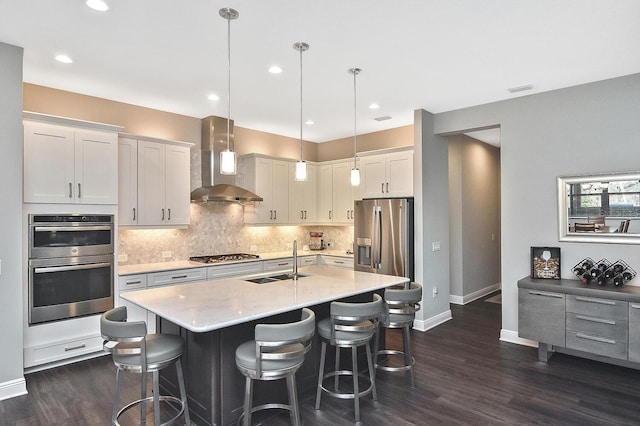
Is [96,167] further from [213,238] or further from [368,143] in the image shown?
[368,143]

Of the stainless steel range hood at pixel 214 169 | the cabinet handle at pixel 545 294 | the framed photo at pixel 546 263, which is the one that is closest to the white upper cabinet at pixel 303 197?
the stainless steel range hood at pixel 214 169

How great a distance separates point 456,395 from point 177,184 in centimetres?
404

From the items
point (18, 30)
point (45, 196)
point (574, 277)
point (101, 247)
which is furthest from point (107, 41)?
point (574, 277)

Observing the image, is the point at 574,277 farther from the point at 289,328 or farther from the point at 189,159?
the point at 189,159

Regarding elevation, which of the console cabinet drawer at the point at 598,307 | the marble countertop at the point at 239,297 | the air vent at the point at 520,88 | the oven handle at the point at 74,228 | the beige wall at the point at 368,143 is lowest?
the console cabinet drawer at the point at 598,307

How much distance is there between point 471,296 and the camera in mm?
6727

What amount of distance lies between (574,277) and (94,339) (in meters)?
5.26

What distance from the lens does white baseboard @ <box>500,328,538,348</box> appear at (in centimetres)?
439

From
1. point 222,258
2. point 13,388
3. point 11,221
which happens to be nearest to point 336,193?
point 222,258

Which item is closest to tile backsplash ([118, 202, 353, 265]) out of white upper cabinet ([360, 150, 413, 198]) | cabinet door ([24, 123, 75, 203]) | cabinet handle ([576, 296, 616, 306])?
cabinet door ([24, 123, 75, 203])

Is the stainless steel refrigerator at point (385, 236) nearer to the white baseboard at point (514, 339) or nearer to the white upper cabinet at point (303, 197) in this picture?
the white upper cabinet at point (303, 197)

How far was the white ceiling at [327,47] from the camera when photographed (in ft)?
8.59

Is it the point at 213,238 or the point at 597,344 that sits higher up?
the point at 213,238

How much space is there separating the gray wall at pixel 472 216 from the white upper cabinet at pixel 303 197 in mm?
2427
